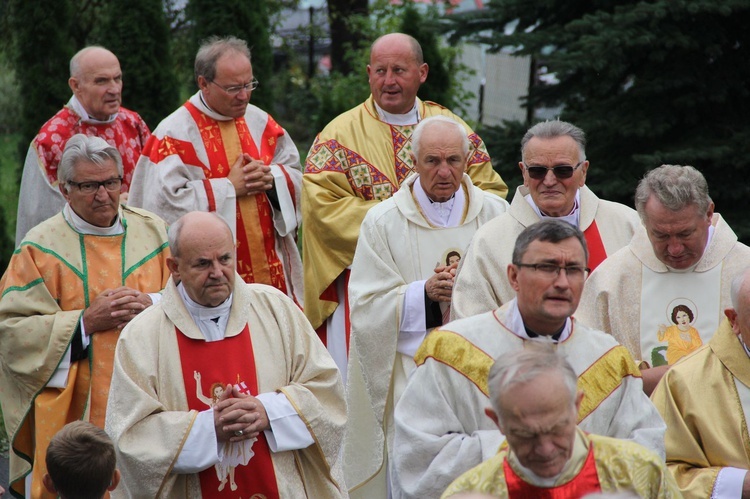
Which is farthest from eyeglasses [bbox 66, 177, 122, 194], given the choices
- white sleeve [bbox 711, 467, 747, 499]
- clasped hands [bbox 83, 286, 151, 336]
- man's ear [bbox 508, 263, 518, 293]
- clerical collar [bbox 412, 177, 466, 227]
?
white sleeve [bbox 711, 467, 747, 499]

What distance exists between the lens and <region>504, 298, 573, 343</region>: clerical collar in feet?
14.1

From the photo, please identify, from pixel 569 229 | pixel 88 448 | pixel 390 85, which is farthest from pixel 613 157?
pixel 88 448

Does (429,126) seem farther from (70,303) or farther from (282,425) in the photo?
(70,303)

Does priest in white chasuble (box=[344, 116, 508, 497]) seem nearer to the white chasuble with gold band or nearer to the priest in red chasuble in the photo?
the white chasuble with gold band

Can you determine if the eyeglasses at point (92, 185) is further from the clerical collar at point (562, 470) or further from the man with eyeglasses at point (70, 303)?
the clerical collar at point (562, 470)

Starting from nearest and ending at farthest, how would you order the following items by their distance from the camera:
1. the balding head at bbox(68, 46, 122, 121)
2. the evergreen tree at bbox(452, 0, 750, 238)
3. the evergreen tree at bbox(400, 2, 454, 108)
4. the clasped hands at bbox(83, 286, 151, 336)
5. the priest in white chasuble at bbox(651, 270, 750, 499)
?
the priest in white chasuble at bbox(651, 270, 750, 499)
the clasped hands at bbox(83, 286, 151, 336)
the balding head at bbox(68, 46, 122, 121)
the evergreen tree at bbox(452, 0, 750, 238)
the evergreen tree at bbox(400, 2, 454, 108)

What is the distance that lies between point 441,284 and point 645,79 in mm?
3889

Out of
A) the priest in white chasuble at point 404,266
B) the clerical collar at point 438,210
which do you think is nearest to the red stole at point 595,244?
the priest in white chasuble at point 404,266

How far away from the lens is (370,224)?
6.14 metres

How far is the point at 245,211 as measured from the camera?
7.49 metres

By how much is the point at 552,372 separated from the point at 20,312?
3.20 m

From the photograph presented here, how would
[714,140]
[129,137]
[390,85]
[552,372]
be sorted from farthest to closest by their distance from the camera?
[714,140], [129,137], [390,85], [552,372]

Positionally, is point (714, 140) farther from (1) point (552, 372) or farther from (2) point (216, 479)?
(1) point (552, 372)

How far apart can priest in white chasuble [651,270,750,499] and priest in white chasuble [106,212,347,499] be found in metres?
1.39
